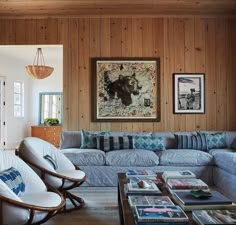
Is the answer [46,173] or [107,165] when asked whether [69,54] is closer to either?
[107,165]

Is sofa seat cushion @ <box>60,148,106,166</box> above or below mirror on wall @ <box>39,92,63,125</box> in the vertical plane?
below

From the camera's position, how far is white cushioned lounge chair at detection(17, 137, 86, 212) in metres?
2.84

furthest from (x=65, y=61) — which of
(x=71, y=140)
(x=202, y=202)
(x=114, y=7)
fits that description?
(x=202, y=202)

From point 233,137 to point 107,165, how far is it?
86.2 inches

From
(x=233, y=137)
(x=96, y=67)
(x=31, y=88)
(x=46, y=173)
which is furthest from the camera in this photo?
(x=31, y=88)

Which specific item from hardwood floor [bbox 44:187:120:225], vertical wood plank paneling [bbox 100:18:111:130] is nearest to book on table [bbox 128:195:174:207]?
hardwood floor [bbox 44:187:120:225]

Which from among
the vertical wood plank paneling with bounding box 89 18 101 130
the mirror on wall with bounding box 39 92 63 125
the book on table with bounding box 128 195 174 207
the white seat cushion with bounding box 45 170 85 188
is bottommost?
the white seat cushion with bounding box 45 170 85 188

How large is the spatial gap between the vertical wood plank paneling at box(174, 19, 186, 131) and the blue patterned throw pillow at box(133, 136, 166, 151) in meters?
0.78

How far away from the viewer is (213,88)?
523 centimetres

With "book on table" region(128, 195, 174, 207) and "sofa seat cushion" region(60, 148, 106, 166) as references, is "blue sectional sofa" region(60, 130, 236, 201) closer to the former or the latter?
"sofa seat cushion" region(60, 148, 106, 166)

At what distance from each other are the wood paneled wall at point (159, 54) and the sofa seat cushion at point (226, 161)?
1195mm

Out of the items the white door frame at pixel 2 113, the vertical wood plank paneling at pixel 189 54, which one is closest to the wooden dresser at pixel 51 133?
the white door frame at pixel 2 113

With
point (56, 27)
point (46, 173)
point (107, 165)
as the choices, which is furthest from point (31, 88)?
point (46, 173)

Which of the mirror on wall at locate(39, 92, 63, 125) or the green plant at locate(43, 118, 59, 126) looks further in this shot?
the mirror on wall at locate(39, 92, 63, 125)
